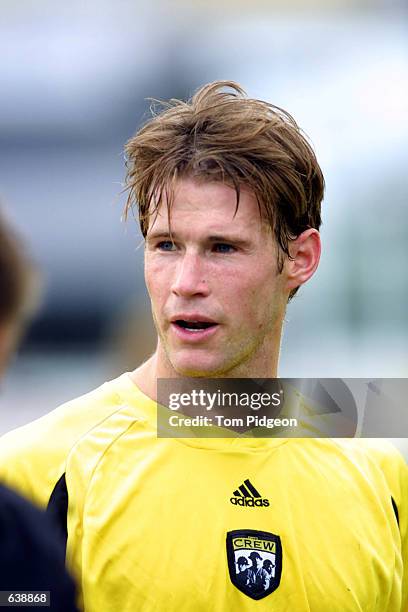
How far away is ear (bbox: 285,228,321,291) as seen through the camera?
6.79 feet

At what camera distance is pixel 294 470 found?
1952mm

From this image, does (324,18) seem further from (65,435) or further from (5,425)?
(65,435)

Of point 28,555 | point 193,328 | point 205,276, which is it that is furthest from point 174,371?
point 28,555

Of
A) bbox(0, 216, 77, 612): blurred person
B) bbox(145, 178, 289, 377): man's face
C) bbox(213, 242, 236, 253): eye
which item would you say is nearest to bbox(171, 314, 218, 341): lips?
bbox(145, 178, 289, 377): man's face

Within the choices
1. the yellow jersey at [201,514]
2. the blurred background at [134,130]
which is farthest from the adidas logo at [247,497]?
the blurred background at [134,130]

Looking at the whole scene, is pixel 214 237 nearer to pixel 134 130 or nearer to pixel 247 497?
pixel 247 497

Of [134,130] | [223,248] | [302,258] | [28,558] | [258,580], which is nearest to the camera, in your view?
[28,558]

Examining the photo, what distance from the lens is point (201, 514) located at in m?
1.83

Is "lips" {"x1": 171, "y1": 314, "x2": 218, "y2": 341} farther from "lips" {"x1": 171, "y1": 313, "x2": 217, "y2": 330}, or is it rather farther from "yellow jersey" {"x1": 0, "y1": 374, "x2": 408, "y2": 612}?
"yellow jersey" {"x1": 0, "y1": 374, "x2": 408, "y2": 612}

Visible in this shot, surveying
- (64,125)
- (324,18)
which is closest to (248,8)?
(324,18)

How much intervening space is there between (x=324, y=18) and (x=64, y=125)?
161 cm

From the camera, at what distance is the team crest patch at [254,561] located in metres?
1.77

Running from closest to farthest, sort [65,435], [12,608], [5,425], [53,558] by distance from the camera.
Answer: [53,558] < [12,608] < [65,435] < [5,425]

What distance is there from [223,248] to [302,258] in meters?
0.28
